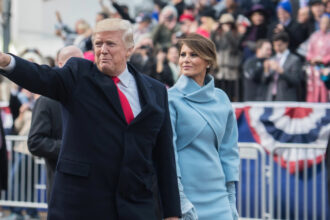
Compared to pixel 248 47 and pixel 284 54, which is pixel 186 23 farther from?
pixel 284 54

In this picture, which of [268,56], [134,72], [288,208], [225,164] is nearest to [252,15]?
[268,56]

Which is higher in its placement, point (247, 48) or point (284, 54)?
point (247, 48)

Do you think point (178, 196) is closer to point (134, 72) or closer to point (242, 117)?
point (134, 72)

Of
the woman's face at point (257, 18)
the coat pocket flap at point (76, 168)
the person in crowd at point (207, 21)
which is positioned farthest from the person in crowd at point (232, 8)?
the coat pocket flap at point (76, 168)

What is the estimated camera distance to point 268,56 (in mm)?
10039

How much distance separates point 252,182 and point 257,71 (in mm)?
2387

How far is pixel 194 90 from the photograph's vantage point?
14.8 feet

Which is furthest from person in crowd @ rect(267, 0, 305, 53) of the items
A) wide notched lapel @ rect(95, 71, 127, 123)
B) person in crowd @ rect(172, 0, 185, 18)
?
wide notched lapel @ rect(95, 71, 127, 123)

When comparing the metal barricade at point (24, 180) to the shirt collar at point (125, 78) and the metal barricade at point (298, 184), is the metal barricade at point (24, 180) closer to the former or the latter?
the metal barricade at point (298, 184)

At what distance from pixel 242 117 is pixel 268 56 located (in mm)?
1693

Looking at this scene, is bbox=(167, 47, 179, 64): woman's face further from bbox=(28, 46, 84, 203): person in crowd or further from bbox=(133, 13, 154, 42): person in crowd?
bbox=(28, 46, 84, 203): person in crowd

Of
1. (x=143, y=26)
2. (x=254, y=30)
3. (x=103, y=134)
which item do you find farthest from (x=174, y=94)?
(x=143, y=26)

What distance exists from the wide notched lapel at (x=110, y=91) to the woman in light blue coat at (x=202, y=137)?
923mm

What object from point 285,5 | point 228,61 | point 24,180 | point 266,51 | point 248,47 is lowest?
point 24,180
